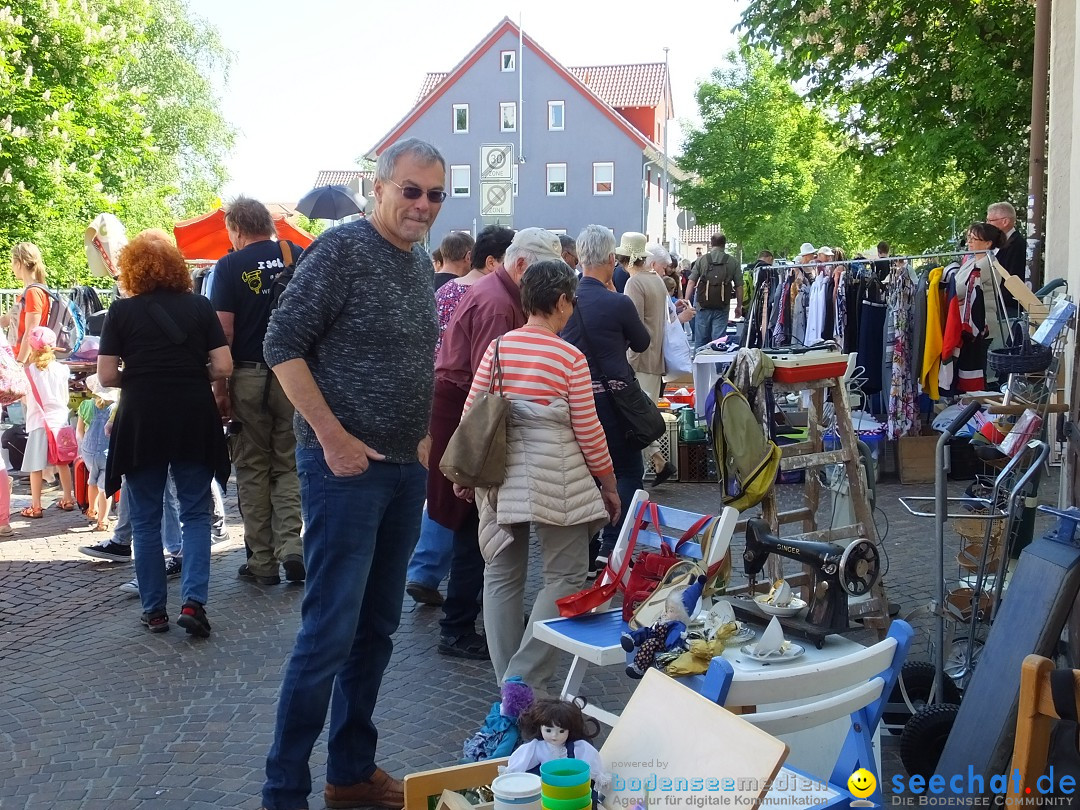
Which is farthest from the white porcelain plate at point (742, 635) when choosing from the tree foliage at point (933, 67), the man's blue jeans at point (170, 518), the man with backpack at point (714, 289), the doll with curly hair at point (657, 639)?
the man with backpack at point (714, 289)

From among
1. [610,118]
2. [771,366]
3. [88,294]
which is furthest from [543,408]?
[610,118]

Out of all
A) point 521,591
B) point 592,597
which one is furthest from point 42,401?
point 592,597

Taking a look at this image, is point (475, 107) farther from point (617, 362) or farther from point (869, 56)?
point (617, 362)

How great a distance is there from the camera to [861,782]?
8.64ft

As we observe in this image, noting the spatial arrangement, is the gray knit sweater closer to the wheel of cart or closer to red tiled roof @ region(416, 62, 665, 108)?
the wheel of cart

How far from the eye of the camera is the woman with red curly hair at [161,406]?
5359 millimetres

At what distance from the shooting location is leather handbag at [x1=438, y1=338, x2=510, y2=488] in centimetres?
394

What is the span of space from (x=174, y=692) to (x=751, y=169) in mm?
34919

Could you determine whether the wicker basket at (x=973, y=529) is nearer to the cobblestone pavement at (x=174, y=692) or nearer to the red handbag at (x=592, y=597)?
the cobblestone pavement at (x=174, y=692)

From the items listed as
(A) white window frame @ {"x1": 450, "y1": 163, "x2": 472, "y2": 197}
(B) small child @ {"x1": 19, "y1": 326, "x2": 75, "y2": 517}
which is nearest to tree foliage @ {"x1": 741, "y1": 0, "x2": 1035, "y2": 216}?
(B) small child @ {"x1": 19, "y1": 326, "x2": 75, "y2": 517}

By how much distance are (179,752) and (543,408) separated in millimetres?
1936

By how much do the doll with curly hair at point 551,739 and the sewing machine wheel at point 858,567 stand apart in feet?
4.20

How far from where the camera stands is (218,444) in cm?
561

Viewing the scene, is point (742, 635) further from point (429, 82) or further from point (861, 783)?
point (429, 82)
